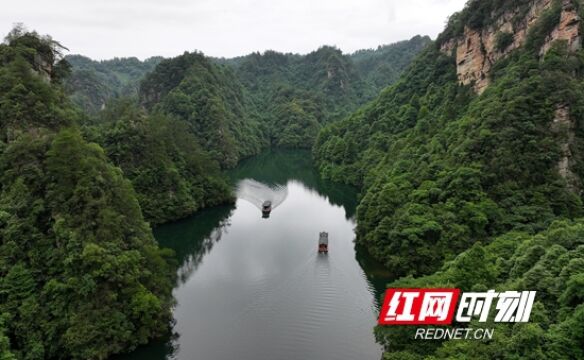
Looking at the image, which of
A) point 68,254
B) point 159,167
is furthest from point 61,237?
point 159,167

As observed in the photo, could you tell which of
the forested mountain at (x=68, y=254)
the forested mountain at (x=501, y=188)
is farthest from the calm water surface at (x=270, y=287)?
the forested mountain at (x=501, y=188)

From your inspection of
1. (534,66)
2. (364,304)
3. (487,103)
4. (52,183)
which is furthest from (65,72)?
(534,66)

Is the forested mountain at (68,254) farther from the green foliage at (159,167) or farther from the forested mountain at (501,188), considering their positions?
the green foliage at (159,167)

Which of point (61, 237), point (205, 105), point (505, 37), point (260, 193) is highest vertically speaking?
point (505, 37)

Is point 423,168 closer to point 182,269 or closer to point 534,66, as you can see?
point 534,66

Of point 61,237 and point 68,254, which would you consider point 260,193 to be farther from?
point 68,254
